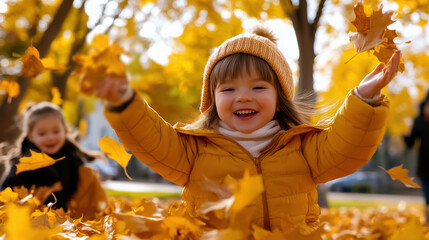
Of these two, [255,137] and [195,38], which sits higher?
[195,38]

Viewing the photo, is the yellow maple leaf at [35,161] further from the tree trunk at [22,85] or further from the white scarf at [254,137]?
the tree trunk at [22,85]

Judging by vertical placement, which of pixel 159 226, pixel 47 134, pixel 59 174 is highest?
pixel 47 134

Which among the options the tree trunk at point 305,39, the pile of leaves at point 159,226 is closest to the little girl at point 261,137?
the pile of leaves at point 159,226

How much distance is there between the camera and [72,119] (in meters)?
15.9

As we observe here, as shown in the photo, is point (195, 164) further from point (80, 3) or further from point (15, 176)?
point (80, 3)

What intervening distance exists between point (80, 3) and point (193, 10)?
5.21 ft

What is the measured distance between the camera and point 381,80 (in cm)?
153

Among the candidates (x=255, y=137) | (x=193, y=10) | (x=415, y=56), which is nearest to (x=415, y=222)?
(x=255, y=137)

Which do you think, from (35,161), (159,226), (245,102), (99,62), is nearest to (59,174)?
(35,161)

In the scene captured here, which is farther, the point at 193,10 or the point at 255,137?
the point at 193,10

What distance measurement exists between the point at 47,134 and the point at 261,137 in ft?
7.15

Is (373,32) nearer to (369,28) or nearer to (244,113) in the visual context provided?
(369,28)

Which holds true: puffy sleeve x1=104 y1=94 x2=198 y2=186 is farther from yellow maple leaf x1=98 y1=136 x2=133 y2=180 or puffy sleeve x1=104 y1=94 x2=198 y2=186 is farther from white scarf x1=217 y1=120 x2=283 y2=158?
white scarf x1=217 y1=120 x2=283 y2=158

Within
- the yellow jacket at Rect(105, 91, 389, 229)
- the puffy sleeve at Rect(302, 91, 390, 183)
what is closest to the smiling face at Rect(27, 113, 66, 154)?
Result: the yellow jacket at Rect(105, 91, 389, 229)
